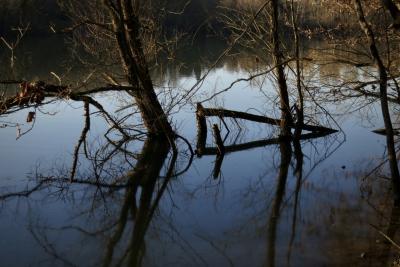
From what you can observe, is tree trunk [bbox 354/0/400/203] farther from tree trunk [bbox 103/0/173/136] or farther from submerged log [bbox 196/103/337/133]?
submerged log [bbox 196/103/337/133]

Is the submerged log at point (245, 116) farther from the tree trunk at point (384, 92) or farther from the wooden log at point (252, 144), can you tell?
the tree trunk at point (384, 92)

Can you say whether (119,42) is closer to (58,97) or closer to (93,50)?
(93,50)

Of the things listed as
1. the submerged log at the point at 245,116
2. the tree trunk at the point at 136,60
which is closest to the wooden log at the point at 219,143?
the submerged log at the point at 245,116

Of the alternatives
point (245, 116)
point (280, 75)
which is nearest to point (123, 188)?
point (245, 116)

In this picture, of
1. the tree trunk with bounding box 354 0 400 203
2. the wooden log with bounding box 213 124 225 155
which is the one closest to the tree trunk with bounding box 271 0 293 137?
the wooden log with bounding box 213 124 225 155

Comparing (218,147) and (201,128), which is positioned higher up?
(201,128)

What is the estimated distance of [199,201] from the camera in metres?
7.68

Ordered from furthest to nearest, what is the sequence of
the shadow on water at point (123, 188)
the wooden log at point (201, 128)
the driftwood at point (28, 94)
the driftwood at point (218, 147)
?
1. the wooden log at point (201, 128)
2. the driftwood at point (218, 147)
3. the driftwood at point (28, 94)
4. the shadow on water at point (123, 188)

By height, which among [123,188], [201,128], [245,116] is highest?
[245,116]

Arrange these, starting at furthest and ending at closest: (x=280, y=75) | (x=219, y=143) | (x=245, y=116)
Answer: (x=245, y=116) → (x=280, y=75) → (x=219, y=143)

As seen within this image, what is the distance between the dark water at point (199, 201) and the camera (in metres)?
5.96

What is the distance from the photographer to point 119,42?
9.93 meters

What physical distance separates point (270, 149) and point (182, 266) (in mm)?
5138

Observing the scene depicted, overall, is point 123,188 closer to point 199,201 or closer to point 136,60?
point 199,201
